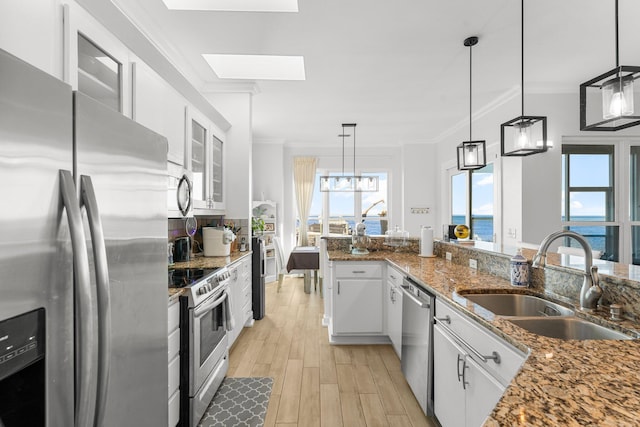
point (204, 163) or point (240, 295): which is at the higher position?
point (204, 163)

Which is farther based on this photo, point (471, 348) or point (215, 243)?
point (215, 243)

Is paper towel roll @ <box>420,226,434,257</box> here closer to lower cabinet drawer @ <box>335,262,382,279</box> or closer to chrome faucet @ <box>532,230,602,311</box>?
lower cabinet drawer @ <box>335,262,382,279</box>

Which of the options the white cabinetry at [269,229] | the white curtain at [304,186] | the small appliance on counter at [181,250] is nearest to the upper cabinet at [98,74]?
the small appliance on counter at [181,250]

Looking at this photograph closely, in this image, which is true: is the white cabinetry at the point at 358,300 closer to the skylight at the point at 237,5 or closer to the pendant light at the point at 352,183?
the skylight at the point at 237,5

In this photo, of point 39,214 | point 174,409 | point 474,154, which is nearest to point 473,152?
point 474,154

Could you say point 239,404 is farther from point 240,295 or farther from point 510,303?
point 510,303

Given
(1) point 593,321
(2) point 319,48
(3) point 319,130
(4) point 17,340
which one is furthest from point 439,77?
(4) point 17,340

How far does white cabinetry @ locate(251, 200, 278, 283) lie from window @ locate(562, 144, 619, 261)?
4.35 m

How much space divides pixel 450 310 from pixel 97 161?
1.63 metres

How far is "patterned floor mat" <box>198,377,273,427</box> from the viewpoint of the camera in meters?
2.15

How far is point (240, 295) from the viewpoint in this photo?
11.3ft

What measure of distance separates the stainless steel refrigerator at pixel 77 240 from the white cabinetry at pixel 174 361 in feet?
2.27

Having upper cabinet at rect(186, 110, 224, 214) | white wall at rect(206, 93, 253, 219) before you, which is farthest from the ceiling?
upper cabinet at rect(186, 110, 224, 214)

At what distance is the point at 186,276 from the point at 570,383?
2108 millimetres
